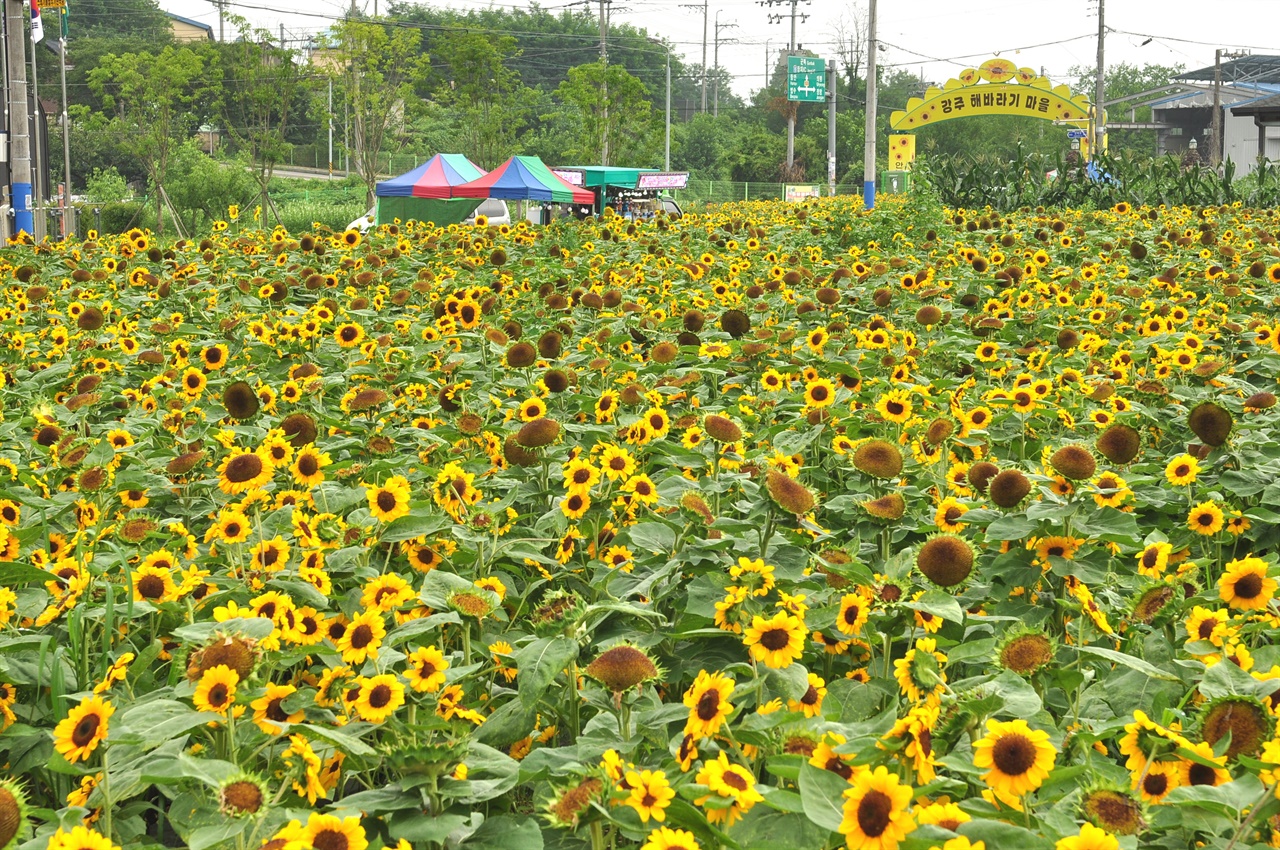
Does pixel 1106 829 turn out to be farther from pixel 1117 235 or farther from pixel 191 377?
pixel 1117 235

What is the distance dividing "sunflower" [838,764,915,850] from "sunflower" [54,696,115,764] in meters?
1.01

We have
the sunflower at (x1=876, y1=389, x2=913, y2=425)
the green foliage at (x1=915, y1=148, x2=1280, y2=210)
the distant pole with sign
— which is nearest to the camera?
the sunflower at (x1=876, y1=389, x2=913, y2=425)

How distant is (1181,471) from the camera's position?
9.03 feet

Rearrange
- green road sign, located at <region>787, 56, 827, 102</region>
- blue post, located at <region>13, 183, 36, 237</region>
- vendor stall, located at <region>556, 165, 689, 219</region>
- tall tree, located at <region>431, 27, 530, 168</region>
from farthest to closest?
1. green road sign, located at <region>787, 56, 827, 102</region>
2. tall tree, located at <region>431, 27, 530, 168</region>
3. vendor stall, located at <region>556, 165, 689, 219</region>
4. blue post, located at <region>13, 183, 36, 237</region>

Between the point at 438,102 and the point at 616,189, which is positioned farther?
the point at 438,102

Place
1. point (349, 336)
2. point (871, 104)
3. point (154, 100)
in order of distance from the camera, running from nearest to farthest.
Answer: point (349, 336) → point (871, 104) → point (154, 100)

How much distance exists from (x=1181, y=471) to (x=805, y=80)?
38651 mm

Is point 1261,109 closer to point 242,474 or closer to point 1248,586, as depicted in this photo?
point 1248,586

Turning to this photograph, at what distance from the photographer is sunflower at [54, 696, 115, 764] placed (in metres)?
1.63

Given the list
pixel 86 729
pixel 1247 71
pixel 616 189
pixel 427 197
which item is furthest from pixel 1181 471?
pixel 1247 71

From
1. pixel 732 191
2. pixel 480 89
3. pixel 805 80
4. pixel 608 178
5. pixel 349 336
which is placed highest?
pixel 805 80

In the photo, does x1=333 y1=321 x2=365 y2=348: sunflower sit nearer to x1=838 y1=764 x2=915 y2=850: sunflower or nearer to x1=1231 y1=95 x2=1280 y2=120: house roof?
x1=838 y1=764 x2=915 y2=850: sunflower

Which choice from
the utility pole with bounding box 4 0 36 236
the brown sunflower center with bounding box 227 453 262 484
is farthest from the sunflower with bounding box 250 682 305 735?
the utility pole with bounding box 4 0 36 236

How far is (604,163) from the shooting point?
32125 mm
